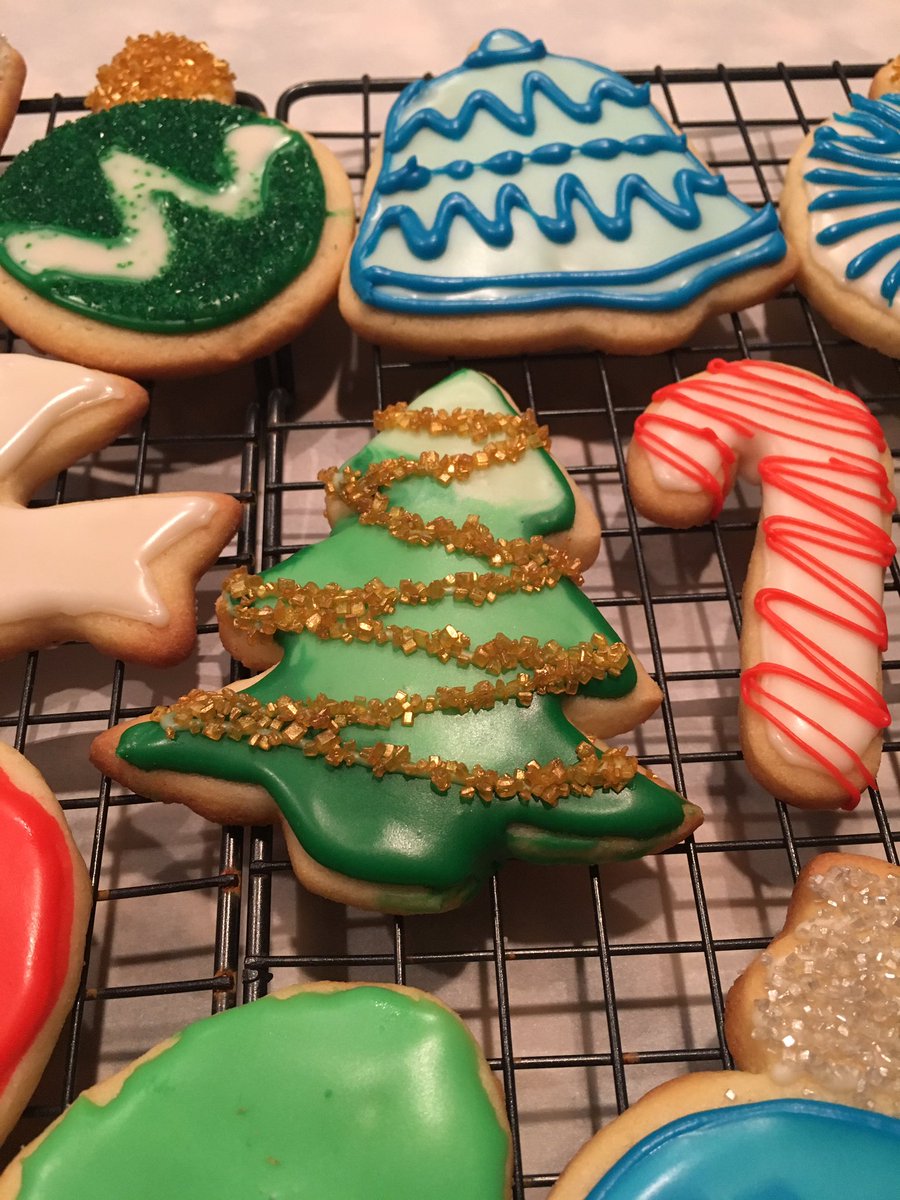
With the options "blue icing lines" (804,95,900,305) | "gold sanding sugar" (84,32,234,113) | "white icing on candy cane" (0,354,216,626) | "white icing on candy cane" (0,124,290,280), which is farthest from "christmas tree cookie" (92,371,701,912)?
"gold sanding sugar" (84,32,234,113)

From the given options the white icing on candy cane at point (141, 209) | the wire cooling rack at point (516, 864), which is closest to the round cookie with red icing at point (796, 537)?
the wire cooling rack at point (516, 864)

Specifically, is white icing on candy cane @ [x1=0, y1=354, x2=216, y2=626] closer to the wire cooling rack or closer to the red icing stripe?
the wire cooling rack

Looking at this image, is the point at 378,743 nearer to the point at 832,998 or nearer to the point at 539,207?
the point at 832,998

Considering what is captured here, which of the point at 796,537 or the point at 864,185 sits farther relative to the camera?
the point at 864,185

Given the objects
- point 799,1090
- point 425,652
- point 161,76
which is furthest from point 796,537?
point 161,76

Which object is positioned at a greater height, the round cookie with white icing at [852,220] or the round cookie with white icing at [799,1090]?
the round cookie with white icing at [852,220]

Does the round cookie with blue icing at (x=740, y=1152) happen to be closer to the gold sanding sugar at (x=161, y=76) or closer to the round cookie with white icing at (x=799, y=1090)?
the round cookie with white icing at (x=799, y=1090)
